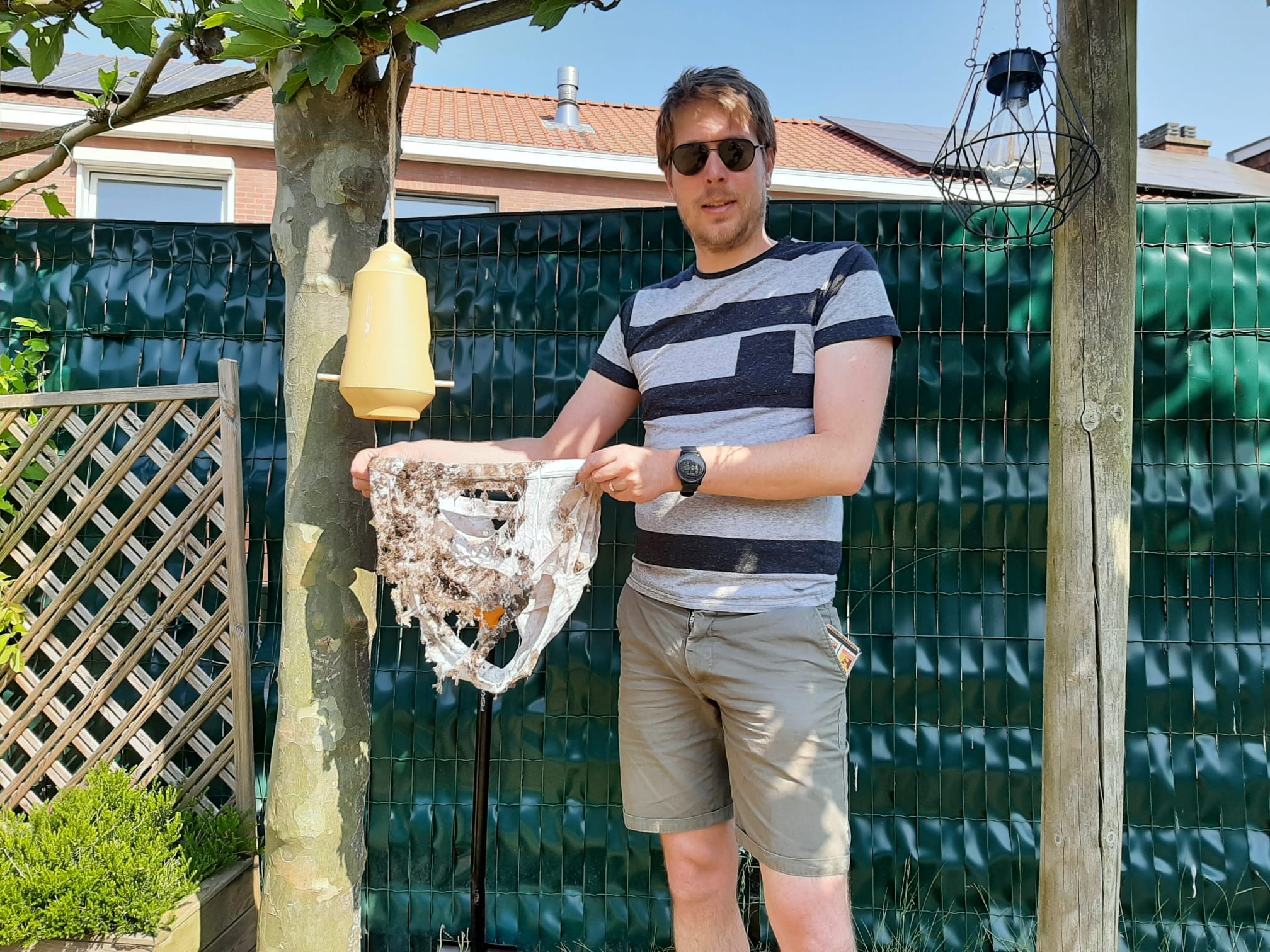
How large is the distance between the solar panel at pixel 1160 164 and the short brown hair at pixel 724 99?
736cm

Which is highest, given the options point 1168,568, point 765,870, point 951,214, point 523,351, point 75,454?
point 951,214

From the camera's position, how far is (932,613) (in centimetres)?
230

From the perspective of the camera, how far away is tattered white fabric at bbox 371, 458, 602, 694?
154cm

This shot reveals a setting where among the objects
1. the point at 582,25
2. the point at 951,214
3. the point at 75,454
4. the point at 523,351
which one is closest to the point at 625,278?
the point at 523,351

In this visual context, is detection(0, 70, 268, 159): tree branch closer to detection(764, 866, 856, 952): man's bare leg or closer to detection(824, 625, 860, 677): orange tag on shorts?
detection(824, 625, 860, 677): orange tag on shorts

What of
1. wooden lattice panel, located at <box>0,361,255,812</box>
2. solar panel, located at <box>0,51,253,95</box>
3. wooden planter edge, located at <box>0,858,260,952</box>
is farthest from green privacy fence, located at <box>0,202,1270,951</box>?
solar panel, located at <box>0,51,253,95</box>

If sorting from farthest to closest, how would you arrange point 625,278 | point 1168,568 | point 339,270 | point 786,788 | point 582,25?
point 625,278 → point 1168,568 → point 582,25 → point 339,270 → point 786,788

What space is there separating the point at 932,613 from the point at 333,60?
1.98 metres

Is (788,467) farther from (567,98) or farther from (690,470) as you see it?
(567,98)

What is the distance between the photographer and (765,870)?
1.49 meters

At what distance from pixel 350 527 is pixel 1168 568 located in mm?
2136

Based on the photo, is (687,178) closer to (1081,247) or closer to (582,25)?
(582,25)

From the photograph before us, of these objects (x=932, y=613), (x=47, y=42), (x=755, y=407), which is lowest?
(x=932, y=613)

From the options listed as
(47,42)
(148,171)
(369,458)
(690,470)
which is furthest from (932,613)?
(148,171)
